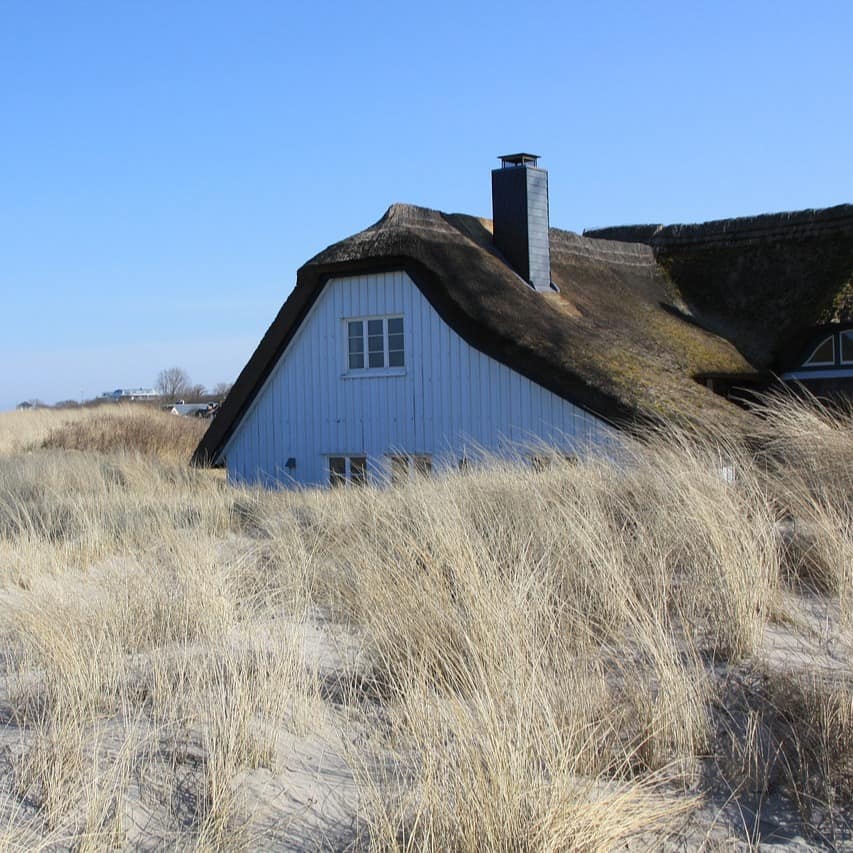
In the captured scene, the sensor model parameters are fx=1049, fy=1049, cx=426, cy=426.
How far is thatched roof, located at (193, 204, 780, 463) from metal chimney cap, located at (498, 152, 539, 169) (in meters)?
1.11

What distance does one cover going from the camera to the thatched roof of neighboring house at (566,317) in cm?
1398

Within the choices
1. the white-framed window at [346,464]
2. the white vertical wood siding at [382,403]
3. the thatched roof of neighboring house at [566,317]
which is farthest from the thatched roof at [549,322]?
the white-framed window at [346,464]

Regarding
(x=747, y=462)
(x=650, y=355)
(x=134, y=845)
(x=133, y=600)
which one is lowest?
(x=134, y=845)

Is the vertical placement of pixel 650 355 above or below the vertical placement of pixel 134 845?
above

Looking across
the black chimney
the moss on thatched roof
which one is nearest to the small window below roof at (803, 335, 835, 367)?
the moss on thatched roof

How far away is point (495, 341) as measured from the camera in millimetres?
15000

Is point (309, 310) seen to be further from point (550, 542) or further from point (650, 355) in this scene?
point (550, 542)

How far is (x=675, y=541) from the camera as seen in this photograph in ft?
19.6

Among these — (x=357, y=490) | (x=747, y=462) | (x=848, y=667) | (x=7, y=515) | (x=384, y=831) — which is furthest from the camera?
(x=7, y=515)

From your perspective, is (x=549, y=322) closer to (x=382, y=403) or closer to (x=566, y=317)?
(x=566, y=317)

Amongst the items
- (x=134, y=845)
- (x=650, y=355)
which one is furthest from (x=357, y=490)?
(x=650, y=355)

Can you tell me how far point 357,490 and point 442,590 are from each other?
166 inches

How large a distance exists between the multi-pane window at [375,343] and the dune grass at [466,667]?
29.8 ft

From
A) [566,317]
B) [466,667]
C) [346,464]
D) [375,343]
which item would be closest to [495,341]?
[566,317]
